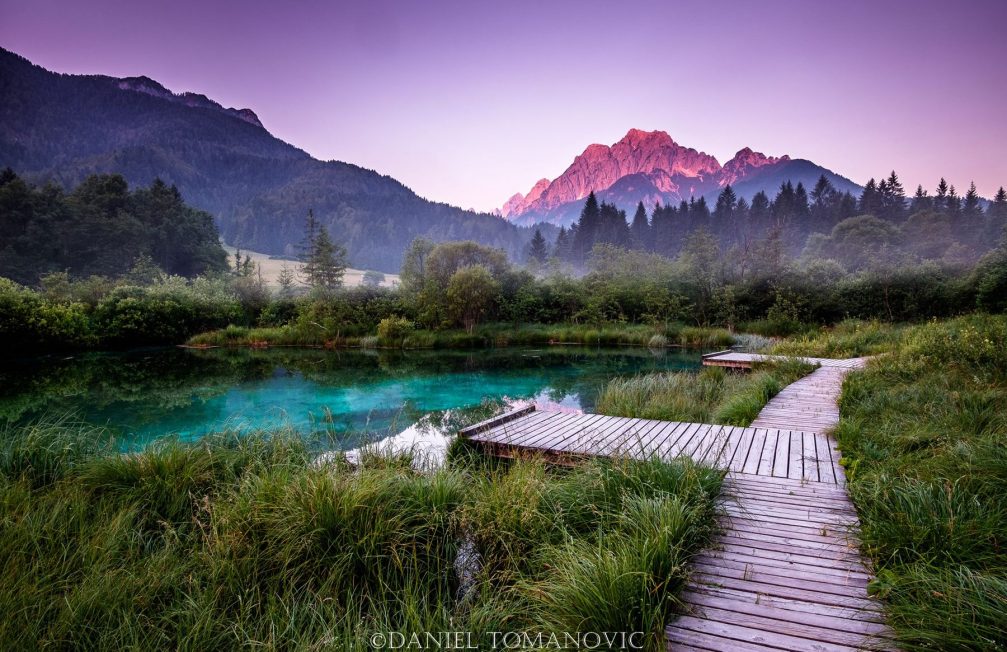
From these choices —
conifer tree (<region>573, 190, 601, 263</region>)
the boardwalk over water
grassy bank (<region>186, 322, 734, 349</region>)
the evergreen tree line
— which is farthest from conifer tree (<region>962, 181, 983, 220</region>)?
the boardwalk over water

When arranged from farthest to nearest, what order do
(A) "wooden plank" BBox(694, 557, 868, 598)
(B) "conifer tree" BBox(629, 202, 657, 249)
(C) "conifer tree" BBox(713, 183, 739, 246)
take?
(B) "conifer tree" BBox(629, 202, 657, 249), (C) "conifer tree" BBox(713, 183, 739, 246), (A) "wooden plank" BBox(694, 557, 868, 598)

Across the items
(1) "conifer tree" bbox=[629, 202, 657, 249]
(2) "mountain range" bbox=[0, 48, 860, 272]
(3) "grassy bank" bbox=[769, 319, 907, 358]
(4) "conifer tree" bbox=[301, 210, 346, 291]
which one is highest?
(2) "mountain range" bbox=[0, 48, 860, 272]

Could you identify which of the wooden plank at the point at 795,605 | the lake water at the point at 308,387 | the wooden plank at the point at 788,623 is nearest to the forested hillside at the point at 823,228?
the lake water at the point at 308,387

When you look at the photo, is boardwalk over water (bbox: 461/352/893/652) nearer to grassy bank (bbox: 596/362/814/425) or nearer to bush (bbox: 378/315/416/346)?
grassy bank (bbox: 596/362/814/425)

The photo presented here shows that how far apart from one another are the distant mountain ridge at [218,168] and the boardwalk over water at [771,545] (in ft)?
246

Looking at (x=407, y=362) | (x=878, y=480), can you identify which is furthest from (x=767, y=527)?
(x=407, y=362)

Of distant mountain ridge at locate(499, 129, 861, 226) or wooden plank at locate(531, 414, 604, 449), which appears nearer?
wooden plank at locate(531, 414, 604, 449)

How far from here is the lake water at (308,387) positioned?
8.72 m

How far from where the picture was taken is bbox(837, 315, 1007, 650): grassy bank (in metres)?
1.63

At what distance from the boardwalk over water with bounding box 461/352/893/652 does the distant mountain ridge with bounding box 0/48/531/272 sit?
2951 inches

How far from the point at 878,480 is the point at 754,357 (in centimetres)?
1043

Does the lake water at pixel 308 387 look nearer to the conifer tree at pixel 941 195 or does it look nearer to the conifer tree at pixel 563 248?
the conifer tree at pixel 563 248

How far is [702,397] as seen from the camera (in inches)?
342

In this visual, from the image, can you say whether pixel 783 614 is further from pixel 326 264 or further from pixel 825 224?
pixel 825 224
